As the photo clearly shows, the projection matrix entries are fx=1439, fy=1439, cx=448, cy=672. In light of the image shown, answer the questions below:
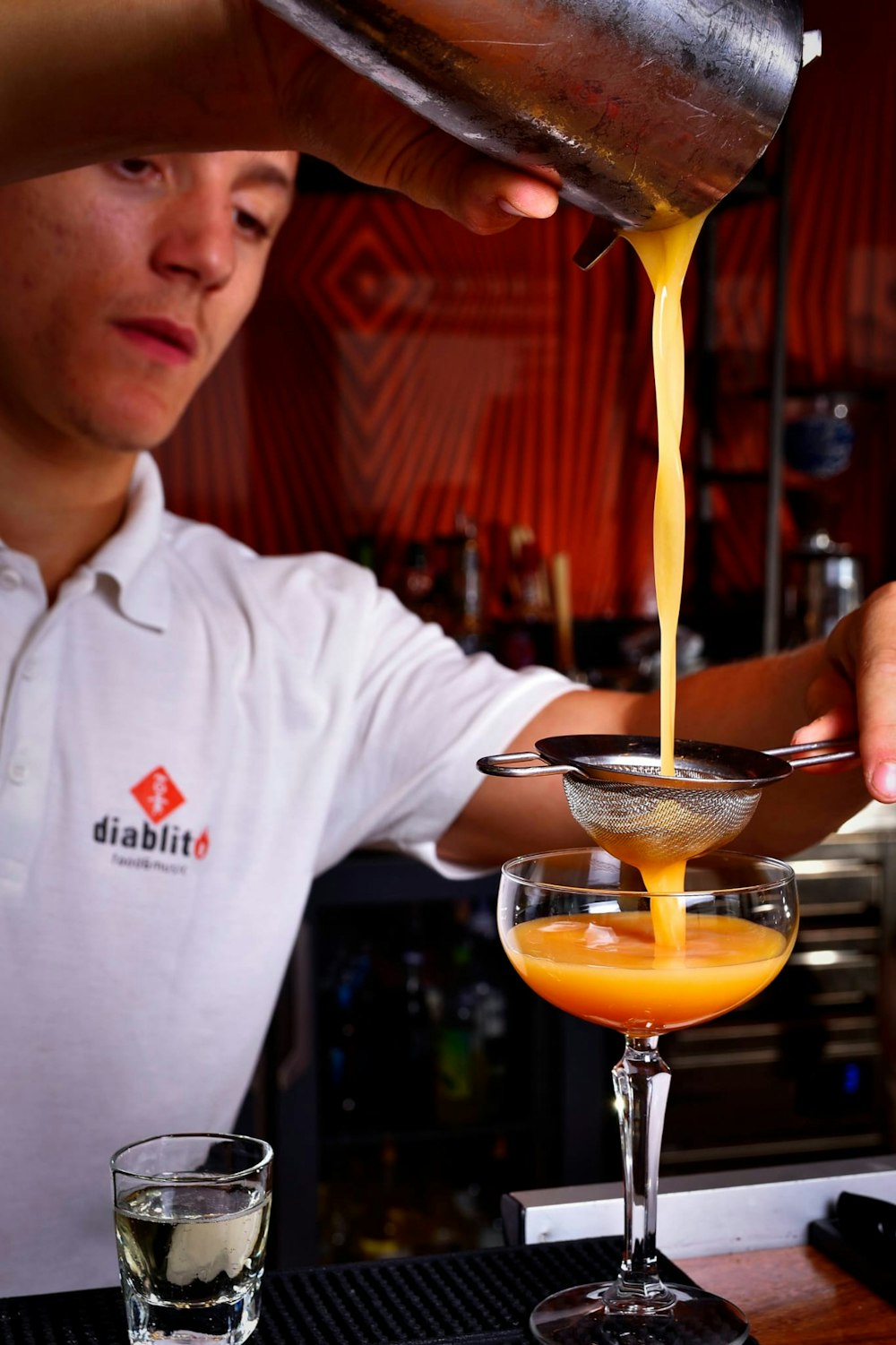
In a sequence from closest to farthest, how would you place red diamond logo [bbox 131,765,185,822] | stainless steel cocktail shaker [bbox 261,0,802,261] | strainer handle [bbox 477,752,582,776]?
stainless steel cocktail shaker [bbox 261,0,802,261], strainer handle [bbox 477,752,582,776], red diamond logo [bbox 131,765,185,822]

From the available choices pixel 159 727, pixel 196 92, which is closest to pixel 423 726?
pixel 159 727

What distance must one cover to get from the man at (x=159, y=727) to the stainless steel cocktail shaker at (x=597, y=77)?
548mm

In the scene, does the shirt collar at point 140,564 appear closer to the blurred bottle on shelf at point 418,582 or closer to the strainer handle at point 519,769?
the strainer handle at point 519,769

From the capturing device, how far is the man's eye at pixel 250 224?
1666mm

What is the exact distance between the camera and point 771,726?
1.51 meters

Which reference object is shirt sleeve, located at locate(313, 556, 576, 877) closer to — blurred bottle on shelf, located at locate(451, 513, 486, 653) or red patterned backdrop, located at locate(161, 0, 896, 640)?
blurred bottle on shelf, located at locate(451, 513, 486, 653)

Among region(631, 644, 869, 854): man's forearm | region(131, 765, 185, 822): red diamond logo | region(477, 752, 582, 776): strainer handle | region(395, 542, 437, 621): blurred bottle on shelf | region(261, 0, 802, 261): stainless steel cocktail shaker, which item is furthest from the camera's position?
region(395, 542, 437, 621): blurred bottle on shelf

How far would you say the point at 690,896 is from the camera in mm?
983

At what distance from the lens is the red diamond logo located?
162 cm

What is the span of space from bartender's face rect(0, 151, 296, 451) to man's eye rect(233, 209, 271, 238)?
52 millimetres

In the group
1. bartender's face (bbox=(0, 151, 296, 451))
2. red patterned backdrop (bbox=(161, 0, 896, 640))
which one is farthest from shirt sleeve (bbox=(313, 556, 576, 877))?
red patterned backdrop (bbox=(161, 0, 896, 640))

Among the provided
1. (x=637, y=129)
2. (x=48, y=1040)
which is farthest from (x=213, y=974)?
(x=637, y=129)

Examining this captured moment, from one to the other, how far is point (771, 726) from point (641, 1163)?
631 mm

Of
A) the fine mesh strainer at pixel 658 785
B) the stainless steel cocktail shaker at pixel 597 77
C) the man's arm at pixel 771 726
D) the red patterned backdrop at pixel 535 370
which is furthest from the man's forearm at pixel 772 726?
the red patterned backdrop at pixel 535 370
